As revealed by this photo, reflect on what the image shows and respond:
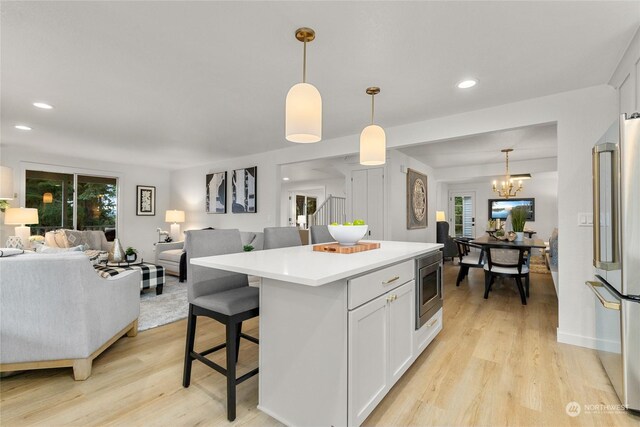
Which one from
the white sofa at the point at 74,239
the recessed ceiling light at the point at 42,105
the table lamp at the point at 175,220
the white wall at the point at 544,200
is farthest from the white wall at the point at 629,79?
the table lamp at the point at 175,220

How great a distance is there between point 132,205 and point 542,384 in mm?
7618

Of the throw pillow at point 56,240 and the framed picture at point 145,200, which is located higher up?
the framed picture at point 145,200

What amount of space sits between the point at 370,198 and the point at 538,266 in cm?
418

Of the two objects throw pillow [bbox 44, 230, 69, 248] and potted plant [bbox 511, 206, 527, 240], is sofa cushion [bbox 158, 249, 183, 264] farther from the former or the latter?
potted plant [bbox 511, 206, 527, 240]

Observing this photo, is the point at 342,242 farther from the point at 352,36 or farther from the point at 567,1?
the point at 567,1

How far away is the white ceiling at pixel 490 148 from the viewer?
4336 millimetres

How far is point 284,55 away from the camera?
221 cm

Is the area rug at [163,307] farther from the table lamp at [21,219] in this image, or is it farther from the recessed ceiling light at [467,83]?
the recessed ceiling light at [467,83]

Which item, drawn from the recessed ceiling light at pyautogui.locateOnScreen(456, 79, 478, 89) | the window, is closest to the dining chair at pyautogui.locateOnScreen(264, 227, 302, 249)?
the recessed ceiling light at pyautogui.locateOnScreen(456, 79, 478, 89)

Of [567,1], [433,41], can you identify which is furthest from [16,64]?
[567,1]

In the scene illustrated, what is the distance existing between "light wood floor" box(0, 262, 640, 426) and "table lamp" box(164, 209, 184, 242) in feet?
14.6

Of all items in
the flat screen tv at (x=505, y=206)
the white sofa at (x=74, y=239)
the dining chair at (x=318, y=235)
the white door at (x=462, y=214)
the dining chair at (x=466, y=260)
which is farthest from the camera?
the white door at (x=462, y=214)

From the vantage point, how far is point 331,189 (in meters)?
9.27

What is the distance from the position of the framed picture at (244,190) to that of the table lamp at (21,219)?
313 cm
